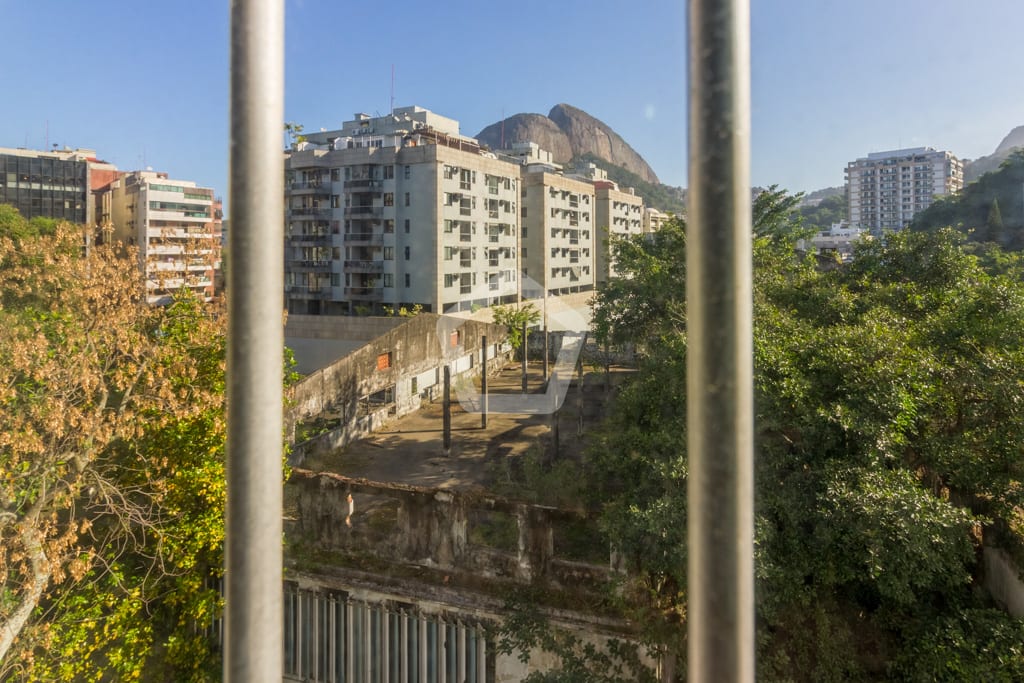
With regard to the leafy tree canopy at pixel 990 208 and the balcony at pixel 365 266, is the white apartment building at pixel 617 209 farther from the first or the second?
the leafy tree canopy at pixel 990 208

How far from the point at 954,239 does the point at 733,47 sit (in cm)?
571

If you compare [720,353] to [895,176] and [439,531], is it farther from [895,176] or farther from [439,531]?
[895,176]

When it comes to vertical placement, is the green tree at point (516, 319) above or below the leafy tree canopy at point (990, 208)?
below

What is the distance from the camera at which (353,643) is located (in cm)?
388

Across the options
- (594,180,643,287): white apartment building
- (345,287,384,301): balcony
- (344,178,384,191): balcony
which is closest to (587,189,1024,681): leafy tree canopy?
(345,287,384,301): balcony

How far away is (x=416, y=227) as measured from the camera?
55.0ft

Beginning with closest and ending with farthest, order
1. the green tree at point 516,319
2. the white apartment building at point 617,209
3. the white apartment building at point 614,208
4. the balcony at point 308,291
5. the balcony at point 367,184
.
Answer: the green tree at point 516,319, the balcony at point 367,184, the balcony at point 308,291, the white apartment building at point 614,208, the white apartment building at point 617,209

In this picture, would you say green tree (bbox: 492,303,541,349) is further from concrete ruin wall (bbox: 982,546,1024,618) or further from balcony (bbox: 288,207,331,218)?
concrete ruin wall (bbox: 982,546,1024,618)

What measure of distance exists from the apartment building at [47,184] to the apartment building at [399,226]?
11.1m

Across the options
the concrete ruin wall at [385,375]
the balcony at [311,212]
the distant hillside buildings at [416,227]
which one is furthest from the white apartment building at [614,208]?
the concrete ruin wall at [385,375]

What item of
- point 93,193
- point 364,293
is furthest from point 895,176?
point 93,193

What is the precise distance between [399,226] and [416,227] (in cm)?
47

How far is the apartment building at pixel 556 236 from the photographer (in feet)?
63.9

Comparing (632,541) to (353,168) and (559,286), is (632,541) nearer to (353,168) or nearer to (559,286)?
(353,168)
